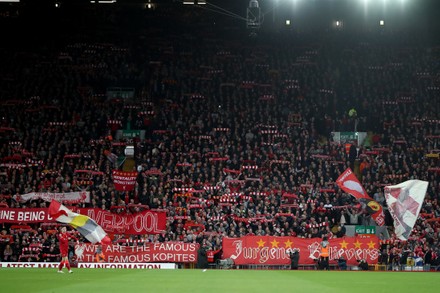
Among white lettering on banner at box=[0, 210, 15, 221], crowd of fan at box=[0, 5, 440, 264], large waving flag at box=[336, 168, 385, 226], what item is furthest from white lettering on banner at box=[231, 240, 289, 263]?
white lettering on banner at box=[0, 210, 15, 221]

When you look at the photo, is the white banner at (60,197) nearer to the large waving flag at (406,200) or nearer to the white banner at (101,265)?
the white banner at (101,265)

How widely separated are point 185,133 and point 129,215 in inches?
458

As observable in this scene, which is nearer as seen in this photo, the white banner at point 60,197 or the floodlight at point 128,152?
the white banner at point 60,197

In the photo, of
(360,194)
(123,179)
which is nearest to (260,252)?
(360,194)

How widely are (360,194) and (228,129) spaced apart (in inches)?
597

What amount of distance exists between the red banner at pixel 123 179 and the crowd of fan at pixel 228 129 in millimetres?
856

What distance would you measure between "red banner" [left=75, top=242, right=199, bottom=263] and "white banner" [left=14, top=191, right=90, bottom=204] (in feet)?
17.3

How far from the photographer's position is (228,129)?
5591 cm

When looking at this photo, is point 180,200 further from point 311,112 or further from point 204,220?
point 311,112

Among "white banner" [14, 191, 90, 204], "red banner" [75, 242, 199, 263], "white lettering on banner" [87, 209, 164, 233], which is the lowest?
"red banner" [75, 242, 199, 263]

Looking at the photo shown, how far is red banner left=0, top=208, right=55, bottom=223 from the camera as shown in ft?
145

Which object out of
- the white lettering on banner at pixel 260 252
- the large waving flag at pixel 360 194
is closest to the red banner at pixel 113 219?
the white lettering on banner at pixel 260 252

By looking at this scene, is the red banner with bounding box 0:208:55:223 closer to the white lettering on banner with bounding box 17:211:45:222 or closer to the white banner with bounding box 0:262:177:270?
the white lettering on banner with bounding box 17:211:45:222

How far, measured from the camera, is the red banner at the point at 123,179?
47.0 meters
